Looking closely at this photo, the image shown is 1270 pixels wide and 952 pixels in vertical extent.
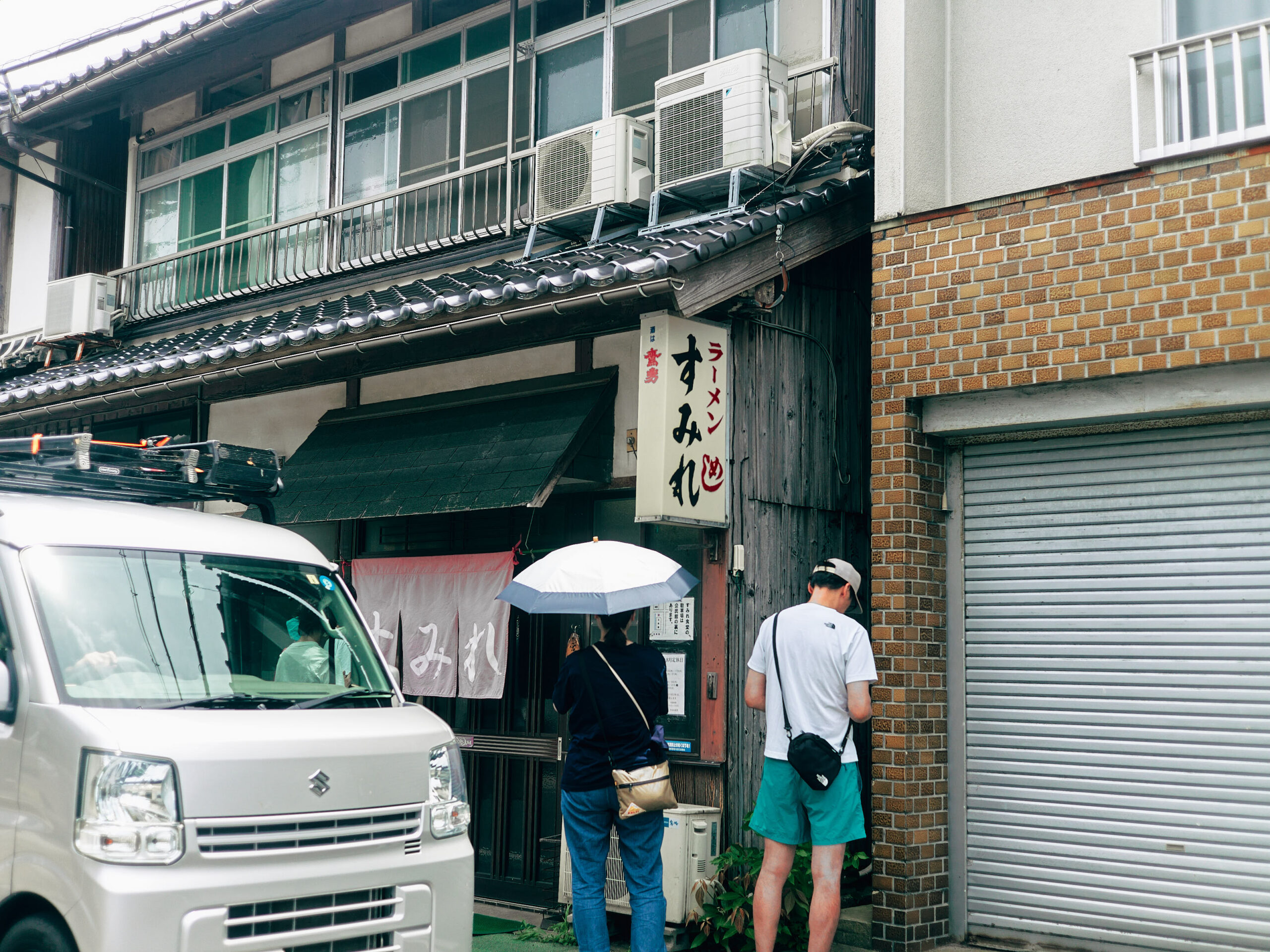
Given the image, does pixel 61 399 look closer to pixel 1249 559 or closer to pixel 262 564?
pixel 262 564

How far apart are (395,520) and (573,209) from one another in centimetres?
311

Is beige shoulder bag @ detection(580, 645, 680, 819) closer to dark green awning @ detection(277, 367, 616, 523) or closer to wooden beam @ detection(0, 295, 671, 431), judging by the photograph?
dark green awning @ detection(277, 367, 616, 523)

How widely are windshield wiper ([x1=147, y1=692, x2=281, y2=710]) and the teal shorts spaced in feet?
9.14

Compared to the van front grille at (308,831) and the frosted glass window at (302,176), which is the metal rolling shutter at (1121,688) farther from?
the frosted glass window at (302,176)

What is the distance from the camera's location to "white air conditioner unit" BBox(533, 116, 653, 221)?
9641mm

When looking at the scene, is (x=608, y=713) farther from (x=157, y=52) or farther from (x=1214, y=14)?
(x=157, y=52)

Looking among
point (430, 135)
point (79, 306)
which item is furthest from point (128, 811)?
point (79, 306)

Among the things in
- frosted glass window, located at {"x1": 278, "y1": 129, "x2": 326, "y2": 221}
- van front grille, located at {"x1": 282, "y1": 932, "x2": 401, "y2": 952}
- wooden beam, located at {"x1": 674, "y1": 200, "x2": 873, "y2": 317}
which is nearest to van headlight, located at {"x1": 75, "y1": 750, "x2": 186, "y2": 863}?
van front grille, located at {"x1": 282, "y1": 932, "x2": 401, "y2": 952}

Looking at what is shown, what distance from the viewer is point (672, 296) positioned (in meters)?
7.49

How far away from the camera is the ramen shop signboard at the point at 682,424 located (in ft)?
25.0

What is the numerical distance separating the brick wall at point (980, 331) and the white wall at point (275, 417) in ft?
18.5

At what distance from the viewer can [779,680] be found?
6.68 meters

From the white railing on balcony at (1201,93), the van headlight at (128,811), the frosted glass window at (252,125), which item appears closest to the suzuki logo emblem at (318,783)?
the van headlight at (128,811)

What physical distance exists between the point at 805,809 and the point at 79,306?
1156cm
